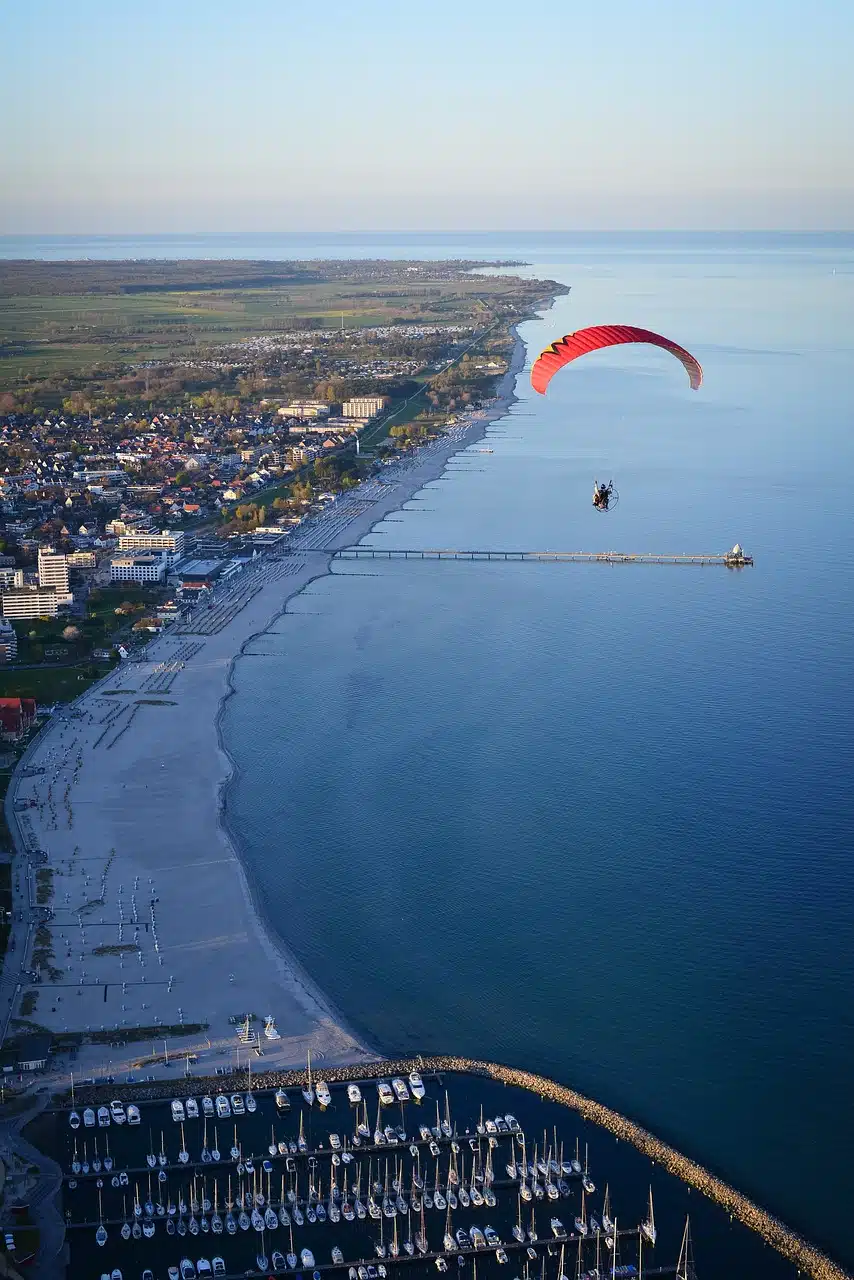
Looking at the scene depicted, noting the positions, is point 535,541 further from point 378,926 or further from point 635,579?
point 378,926

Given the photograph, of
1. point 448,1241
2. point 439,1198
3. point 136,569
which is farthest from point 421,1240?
point 136,569

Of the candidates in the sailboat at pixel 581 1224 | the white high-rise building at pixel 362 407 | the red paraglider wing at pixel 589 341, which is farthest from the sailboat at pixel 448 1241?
the white high-rise building at pixel 362 407

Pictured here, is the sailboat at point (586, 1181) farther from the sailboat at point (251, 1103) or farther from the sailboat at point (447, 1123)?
the sailboat at point (251, 1103)

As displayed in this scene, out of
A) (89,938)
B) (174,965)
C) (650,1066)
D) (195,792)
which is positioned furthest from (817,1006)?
(195,792)

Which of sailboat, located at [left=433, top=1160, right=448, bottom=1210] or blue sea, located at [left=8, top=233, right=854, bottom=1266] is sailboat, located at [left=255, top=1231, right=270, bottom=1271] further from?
blue sea, located at [left=8, top=233, right=854, bottom=1266]

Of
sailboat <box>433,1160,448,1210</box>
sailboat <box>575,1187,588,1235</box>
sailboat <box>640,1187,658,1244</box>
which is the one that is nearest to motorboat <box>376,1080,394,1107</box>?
sailboat <box>433,1160,448,1210</box>

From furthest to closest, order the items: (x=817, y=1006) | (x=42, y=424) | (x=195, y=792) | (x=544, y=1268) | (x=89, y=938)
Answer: (x=42, y=424) → (x=195, y=792) → (x=89, y=938) → (x=817, y=1006) → (x=544, y=1268)

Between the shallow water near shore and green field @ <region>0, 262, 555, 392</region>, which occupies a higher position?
green field @ <region>0, 262, 555, 392</region>
